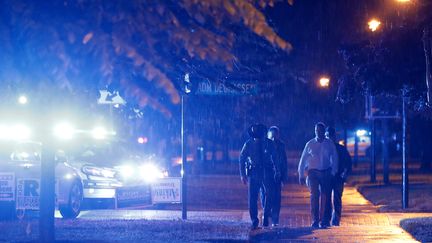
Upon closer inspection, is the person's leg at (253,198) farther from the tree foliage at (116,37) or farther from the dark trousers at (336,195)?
the tree foliage at (116,37)

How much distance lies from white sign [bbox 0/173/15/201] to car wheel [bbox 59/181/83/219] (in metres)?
1.16

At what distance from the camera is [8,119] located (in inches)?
801

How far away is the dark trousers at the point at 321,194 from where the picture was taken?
15.7m

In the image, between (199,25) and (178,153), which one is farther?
(178,153)

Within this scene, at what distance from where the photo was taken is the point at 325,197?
15781mm

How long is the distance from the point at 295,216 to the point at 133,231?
5593 millimetres

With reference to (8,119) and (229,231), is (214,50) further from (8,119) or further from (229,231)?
(8,119)

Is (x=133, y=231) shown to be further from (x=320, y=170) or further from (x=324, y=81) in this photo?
(x=324, y=81)

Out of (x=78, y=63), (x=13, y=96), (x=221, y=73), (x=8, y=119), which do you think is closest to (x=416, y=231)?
(x=221, y=73)

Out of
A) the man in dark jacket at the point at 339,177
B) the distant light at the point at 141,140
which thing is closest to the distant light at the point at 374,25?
the man in dark jacket at the point at 339,177

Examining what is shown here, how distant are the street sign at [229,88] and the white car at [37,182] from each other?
348 cm

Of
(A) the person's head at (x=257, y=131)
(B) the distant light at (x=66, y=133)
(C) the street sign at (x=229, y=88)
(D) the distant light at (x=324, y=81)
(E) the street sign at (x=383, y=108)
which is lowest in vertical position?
(A) the person's head at (x=257, y=131)

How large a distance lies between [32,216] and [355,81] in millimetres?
6990

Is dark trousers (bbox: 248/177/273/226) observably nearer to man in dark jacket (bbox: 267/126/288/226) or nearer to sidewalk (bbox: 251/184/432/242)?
man in dark jacket (bbox: 267/126/288/226)
